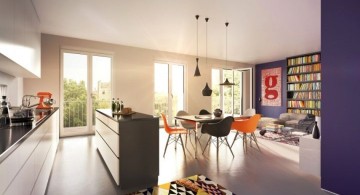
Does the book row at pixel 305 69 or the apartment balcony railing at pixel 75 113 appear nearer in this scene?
the apartment balcony railing at pixel 75 113

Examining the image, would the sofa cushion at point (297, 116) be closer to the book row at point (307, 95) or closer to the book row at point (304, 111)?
the book row at point (304, 111)

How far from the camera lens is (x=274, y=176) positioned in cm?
299

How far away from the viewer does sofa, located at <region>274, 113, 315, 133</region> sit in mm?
6277

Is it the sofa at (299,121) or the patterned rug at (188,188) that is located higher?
the sofa at (299,121)

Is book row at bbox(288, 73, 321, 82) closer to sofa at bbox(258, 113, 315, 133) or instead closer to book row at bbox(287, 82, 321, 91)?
book row at bbox(287, 82, 321, 91)

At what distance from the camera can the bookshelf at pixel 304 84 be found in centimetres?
722

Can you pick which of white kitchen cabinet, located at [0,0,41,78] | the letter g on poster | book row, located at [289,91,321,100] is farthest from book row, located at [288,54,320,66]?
white kitchen cabinet, located at [0,0,41,78]

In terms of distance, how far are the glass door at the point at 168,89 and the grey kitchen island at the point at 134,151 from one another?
445 centimetres

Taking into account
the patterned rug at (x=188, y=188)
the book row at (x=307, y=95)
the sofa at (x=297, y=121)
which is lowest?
the patterned rug at (x=188, y=188)

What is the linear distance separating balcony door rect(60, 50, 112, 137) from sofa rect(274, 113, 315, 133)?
6055 millimetres

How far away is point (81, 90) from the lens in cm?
577

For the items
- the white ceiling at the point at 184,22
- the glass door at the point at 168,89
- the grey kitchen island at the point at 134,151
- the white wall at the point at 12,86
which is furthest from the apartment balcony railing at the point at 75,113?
the grey kitchen island at the point at 134,151

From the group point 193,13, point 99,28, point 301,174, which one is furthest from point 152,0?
point 301,174

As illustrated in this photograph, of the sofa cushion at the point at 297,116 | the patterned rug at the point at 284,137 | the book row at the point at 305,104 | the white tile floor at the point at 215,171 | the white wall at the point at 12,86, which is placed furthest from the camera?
the book row at the point at 305,104
